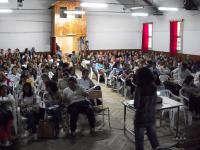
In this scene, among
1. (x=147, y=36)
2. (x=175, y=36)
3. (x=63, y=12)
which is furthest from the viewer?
(x=147, y=36)

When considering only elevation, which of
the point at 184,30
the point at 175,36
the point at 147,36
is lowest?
the point at 175,36

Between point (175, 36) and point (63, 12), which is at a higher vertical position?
point (63, 12)

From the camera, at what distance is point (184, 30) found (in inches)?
555

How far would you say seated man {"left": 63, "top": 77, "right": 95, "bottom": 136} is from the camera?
18.3 ft

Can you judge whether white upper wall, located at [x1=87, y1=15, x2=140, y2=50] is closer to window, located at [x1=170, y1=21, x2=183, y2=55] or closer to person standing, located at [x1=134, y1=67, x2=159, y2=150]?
window, located at [x1=170, y1=21, x2=183, y2=55]

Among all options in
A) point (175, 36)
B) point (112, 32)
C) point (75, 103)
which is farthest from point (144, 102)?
point (112, 32)

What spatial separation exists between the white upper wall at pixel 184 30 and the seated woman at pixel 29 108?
31.2ft

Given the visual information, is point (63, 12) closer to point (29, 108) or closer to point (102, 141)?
point (29, 108)

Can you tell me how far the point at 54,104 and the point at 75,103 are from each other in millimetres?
439

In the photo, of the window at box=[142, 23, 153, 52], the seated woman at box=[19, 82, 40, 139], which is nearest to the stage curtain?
the window at box=[142, 23, 153, 52]

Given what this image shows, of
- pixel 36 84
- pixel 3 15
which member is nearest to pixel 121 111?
pixel 36 84

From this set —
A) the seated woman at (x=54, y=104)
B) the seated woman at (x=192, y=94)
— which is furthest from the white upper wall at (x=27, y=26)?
the seated woman at (x=192, y=94)

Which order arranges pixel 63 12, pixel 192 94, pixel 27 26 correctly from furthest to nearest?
pixel 27 26, pixel 63 12, pixel 192 94

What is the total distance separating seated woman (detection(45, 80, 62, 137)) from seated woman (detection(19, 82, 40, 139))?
23 cm
